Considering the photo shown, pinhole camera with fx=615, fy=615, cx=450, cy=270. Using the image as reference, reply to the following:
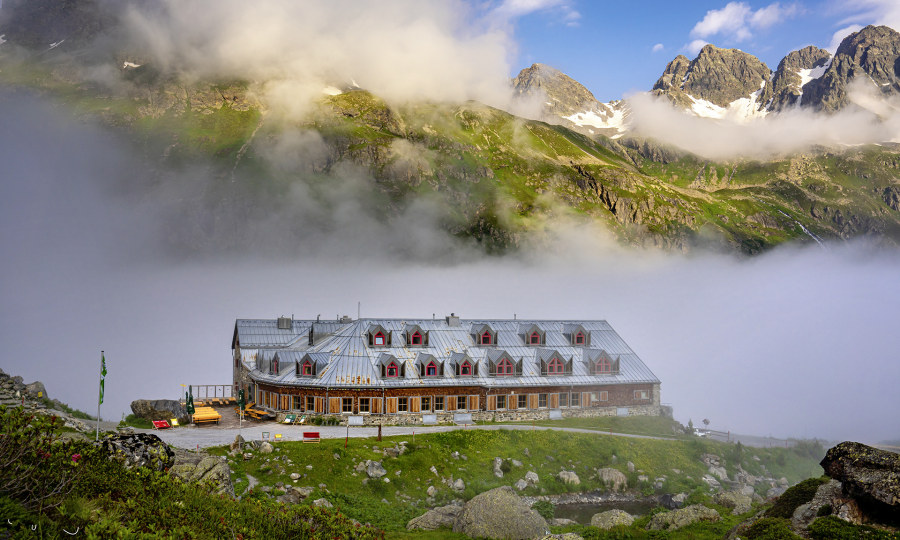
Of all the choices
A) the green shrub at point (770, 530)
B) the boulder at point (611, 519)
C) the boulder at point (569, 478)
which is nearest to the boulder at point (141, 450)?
the green shrub at point (770, 530)

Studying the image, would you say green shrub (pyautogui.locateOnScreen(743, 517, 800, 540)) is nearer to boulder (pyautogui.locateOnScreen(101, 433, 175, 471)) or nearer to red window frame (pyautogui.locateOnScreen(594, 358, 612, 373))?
boulder (pyautogui.locateOnScreen(101, 433, 175, 471))

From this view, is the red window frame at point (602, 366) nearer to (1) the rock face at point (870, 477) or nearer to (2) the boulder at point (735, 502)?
(2) the boulder at point (735, 502)

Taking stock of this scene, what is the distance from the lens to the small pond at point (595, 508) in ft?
178

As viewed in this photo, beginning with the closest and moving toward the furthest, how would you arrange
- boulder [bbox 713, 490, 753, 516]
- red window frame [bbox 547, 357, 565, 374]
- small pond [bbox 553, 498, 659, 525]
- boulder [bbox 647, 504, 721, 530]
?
Result: boulder [bbox 647, 504, 721, 530]
boulder [bbox 713, 490, 753, 516]
small pond [bbox 553, 498, 659, 525]
red window frame [bbox 547, 357, 565, 374]

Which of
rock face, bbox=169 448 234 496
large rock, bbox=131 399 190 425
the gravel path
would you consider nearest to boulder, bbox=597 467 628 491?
the gravel path

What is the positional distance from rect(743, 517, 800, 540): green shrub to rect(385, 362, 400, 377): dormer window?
4810 centimetres

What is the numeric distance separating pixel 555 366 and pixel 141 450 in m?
61.6

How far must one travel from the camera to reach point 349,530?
76.5 ft

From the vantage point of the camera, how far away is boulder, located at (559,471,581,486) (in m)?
60.9

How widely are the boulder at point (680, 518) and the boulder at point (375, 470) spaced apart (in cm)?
2323

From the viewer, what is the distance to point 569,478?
61344 millimetres

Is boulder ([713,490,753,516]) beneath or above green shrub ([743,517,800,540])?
beneath

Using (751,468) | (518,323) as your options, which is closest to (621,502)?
(751,468)

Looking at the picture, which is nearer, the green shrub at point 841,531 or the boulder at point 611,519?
the green shrub at point 841,531
